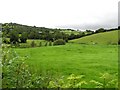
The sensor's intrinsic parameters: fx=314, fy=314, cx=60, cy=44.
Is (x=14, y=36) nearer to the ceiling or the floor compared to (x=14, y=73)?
nearer to the ceiling

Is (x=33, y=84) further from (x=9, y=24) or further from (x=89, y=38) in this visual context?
(x=89, y=38)

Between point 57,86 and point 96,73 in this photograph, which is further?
point 96,73

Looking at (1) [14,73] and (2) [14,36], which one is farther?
(2) [14,36]

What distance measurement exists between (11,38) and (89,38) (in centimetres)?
7159

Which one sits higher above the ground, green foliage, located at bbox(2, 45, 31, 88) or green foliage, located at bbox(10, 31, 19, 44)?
green foliage, located at bbox(10, 31, 19, 44)

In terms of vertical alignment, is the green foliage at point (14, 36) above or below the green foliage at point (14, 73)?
above

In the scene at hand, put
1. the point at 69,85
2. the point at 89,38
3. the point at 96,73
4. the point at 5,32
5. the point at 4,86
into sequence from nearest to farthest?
the point at 69,85, the point at 4,86, the point at 5,32, the point at 96,73, the point at 89,38

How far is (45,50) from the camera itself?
37.4 m

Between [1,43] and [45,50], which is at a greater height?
[1,43]

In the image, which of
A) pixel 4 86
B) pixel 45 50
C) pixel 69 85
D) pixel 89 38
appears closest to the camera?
pixel 69 85

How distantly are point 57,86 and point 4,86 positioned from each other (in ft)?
7.11

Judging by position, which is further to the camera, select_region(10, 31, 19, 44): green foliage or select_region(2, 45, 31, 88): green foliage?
select_region(10, 31, 19, 44): green foliage

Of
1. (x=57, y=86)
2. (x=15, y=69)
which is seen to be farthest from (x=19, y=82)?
(x=57, y=86)

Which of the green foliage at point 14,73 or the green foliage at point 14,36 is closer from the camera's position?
the green foliage at point 14,73
